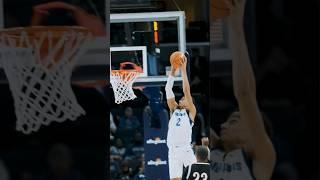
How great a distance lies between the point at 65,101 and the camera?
342 centimetres

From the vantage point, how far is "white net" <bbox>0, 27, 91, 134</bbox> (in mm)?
3381

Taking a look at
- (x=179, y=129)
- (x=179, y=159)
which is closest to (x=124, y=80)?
(x=179, y=129)

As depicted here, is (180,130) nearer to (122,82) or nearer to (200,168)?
(200,168)

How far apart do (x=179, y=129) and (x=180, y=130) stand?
0.02 m

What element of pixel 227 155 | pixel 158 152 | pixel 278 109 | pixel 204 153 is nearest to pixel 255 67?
pixel 278 109

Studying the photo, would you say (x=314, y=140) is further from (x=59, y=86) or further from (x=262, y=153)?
(x=59, y=86)

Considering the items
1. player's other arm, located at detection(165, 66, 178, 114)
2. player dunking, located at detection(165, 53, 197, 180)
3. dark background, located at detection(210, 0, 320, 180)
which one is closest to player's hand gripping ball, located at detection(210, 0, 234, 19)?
dark background, located at detection(210, 0, 320, 180)

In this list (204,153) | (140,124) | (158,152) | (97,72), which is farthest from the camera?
(140,124)

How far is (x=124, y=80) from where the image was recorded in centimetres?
741

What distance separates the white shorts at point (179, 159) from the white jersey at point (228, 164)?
134 inches

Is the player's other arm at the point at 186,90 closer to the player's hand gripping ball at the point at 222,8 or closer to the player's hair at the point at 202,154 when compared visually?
the player's hair at the point at 202,154

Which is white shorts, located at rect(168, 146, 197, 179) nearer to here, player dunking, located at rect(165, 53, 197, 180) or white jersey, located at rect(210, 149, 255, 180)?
player dunking, located at rect(165, 53, 197, 180)

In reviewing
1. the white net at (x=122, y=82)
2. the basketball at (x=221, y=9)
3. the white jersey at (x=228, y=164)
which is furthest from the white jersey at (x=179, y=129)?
the basketball at (x=221, y=9)

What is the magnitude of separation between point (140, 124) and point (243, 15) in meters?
5.89
